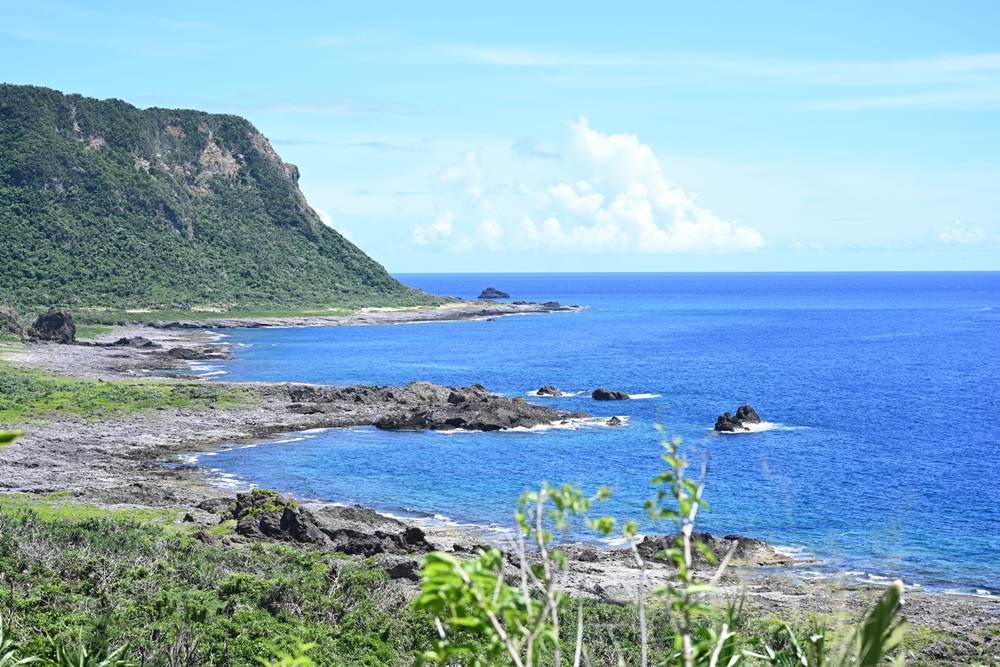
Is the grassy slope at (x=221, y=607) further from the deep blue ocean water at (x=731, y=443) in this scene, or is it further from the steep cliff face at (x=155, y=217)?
the steep cliff face at (x=155, y=217)

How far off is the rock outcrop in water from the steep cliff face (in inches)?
3728

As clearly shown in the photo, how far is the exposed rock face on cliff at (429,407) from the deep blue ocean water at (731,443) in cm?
221

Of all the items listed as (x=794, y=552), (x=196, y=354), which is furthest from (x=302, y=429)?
(x=196, y=354)

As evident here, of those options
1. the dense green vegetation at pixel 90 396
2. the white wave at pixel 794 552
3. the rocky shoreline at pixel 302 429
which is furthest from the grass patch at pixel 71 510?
the white wave at pixel 794 552

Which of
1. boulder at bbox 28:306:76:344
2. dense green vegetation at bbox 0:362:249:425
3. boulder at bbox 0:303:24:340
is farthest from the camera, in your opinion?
boulder at bbox 28:306:76:344

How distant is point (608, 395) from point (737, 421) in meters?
13.0

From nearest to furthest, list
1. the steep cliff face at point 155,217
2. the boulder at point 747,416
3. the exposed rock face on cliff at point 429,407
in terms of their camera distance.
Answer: the exposed rock face on cliff at point 429,407, the boulder at point 747,416, the steep cliff face at point 155,217

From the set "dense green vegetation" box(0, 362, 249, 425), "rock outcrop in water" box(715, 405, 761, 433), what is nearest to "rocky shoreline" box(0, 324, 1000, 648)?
"dense green vegetation" box(0, 362, 249, 425)

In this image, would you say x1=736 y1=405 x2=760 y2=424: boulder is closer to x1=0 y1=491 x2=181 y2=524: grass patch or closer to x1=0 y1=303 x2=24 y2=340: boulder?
x1=0 y1=491 x2=181 y2=524: grass patch

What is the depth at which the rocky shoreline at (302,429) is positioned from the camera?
27.2m

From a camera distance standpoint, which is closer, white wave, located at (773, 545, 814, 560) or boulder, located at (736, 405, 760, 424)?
white wave, located at (773, 545, 814, 560)

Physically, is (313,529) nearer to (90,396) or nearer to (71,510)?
(71,510)

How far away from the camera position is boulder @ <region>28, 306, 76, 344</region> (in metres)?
92.6

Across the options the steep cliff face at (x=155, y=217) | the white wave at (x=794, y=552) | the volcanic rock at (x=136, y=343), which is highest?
the steep cliff face at (x=155, y=217)
